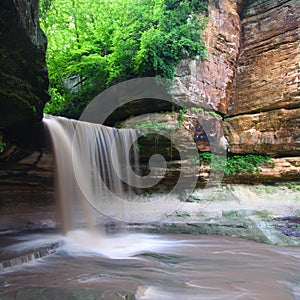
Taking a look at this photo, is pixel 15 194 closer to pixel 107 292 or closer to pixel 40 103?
pixel 40 103

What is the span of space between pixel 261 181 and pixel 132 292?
7214mm

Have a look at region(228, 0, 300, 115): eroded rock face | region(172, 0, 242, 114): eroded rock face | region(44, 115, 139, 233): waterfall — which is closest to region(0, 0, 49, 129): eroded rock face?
region(44, 115, 139, 233): waterfall

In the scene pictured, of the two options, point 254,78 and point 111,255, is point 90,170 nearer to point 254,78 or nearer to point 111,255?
point 111,255

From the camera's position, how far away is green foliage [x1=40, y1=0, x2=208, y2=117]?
8938 millimetres

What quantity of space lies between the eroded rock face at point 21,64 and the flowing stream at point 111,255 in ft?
3.01

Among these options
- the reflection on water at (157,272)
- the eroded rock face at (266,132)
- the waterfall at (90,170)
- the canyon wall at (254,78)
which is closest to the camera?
the reflection on water at (157,272)

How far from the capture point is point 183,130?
337 inches

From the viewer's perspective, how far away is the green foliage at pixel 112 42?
894 cm

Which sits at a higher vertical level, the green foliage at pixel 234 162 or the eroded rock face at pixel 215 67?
the eroded rock face at pixel 215 67

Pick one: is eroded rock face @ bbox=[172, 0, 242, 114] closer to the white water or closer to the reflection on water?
the white water

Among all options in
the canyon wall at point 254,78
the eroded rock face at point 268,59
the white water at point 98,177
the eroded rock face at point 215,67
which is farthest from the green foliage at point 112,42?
the white water at point 98,177

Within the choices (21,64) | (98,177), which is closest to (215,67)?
(98,177)

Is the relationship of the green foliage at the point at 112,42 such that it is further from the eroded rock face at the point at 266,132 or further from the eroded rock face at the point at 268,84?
the eroded rock face at the point at 266,132

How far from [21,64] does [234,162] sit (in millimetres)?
7127
